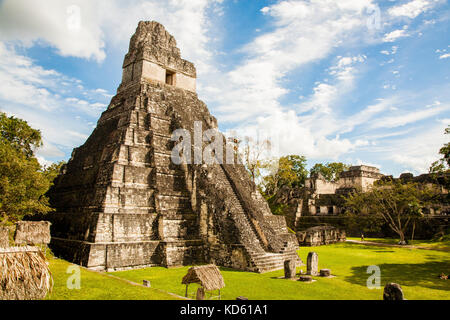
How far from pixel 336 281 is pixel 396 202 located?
1471 cm

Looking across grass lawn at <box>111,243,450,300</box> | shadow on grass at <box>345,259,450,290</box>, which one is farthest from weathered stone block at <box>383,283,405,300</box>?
shadow on grass at <box>345,259,450,290</box>

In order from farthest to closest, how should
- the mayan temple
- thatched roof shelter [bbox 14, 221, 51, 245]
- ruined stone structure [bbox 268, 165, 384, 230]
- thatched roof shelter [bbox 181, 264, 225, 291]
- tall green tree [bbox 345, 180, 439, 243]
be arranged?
ruined stone structure [bbox 268, 165, 384, 230], tall green tree [bbox 345, 180, 439, 243], the mayan temple, thatched roof shelter [bbox 14, 221, 51, 245], thatched roof shelter [bbox 181, 264, 225, 291]

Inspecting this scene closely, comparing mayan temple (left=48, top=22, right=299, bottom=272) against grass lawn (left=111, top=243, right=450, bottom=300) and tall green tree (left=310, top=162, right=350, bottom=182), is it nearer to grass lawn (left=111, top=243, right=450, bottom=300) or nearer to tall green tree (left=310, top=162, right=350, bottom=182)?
grass lawn (left=111, top=243, right=450, bottom=300)

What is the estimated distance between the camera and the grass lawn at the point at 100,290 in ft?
21.7

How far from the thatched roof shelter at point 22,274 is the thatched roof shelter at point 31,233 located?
3.82 meters

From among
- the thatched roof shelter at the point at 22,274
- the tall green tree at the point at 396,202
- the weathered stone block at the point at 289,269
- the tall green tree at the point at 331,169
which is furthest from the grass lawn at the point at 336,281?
the tall green tree at the point at 331,169

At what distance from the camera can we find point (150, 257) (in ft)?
37.2

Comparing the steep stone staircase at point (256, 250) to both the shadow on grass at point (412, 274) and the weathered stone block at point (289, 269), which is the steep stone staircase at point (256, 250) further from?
the shadow on grass at point (412, 274)

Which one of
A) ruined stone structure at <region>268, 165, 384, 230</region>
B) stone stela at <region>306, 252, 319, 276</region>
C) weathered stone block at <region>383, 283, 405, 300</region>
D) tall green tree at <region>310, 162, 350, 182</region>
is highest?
tall green tree at <region>310, 162, 350, 182</region>

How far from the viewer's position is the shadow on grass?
391 inches

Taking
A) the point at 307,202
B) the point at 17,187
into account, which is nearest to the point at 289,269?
the point at 17,187

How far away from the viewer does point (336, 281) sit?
32.8 ft

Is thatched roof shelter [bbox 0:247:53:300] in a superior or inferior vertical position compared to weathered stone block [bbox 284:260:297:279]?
superior
